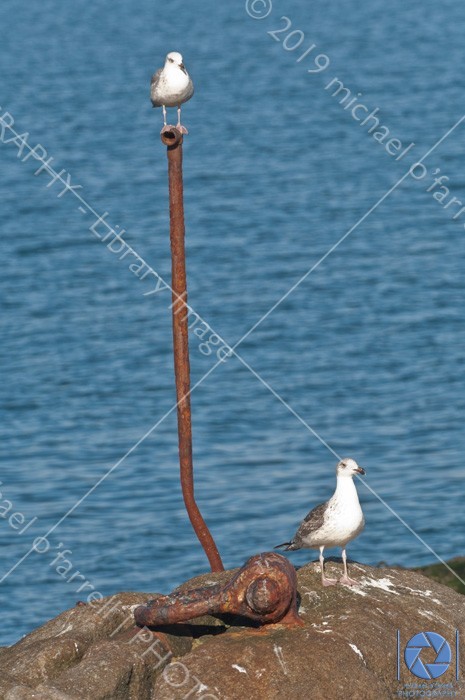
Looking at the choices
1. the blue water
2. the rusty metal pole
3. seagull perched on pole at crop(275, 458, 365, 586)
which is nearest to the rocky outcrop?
seagull perched on pole at crop(275, 458, 365, 586)

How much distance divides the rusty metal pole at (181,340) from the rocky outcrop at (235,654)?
4.16 ft

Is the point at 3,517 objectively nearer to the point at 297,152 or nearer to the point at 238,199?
the point at 238,199

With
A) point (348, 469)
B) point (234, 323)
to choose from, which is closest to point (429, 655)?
point (348, 469)

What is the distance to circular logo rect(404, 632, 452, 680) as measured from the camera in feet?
34.1

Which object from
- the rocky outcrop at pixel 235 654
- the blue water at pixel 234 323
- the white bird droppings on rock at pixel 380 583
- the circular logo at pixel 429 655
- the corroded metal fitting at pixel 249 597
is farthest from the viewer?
the blue water at pixel 234 323

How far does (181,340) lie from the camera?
12.4 m

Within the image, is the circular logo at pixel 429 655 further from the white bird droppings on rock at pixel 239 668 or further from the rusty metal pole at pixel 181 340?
the rusty metal pole at pixel 181 340

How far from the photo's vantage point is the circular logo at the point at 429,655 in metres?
10.4

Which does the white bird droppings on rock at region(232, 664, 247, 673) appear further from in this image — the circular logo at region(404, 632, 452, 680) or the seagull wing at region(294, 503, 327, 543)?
the seagull wing at region(294, 503, 327, 543)

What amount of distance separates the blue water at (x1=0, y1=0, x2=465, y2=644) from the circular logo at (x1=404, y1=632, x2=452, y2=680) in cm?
1144

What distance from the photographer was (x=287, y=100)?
71438 mm

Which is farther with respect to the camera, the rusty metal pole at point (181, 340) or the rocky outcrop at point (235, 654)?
the rusty metal pole at point (181, 340)

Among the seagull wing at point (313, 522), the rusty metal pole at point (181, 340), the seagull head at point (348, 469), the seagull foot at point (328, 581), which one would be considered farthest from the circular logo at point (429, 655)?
the rusty metal pole at point (181, 340)

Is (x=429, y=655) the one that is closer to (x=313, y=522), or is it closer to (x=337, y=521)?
(x=337, y=521)
